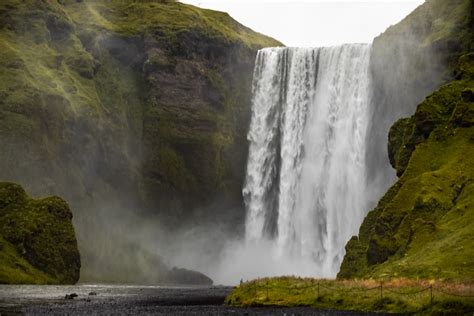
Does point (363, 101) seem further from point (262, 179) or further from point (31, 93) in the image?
point (31, 93)

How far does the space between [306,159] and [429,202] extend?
67.7m

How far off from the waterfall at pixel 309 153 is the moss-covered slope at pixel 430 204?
117 feet

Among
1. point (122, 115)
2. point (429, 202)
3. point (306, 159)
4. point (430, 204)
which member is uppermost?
point (122, 115)

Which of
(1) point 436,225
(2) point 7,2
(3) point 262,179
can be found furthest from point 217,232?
(1) point 436,225

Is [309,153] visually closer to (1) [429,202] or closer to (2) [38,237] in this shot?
(2) [38,237]

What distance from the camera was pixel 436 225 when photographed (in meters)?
Answer: 74.4

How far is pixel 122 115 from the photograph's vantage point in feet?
545

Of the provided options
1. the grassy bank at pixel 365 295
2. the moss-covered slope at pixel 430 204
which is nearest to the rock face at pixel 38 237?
the moss-covered slope at pixel 430 204

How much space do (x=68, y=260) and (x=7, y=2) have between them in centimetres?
7242

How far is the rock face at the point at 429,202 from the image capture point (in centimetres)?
6600

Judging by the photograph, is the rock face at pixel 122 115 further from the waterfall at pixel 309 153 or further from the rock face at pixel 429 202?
the rock face at pixel 429 202

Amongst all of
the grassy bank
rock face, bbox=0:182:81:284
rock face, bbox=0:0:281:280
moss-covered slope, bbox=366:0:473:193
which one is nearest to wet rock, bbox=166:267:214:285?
rock face, bbox=0:0:281:280

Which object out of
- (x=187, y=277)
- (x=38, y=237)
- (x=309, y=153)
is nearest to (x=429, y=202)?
(x=309, y=153)

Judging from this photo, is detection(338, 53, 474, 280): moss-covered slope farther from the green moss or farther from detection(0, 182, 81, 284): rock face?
the green moss
